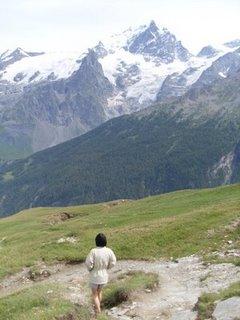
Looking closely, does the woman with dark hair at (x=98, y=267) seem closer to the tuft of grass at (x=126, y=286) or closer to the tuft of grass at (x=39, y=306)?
the tuft of grass at (x=39, y=306)

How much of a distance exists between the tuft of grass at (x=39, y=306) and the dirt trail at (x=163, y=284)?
3.92 ft

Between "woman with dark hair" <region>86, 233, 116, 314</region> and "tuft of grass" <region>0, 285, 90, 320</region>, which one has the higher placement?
"woman with dark hair" <region>86, 233, 116, 314</region>

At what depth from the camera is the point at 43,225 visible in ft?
283

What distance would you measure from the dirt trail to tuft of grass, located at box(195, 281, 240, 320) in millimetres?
473

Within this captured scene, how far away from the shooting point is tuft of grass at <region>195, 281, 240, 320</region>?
27.9 m

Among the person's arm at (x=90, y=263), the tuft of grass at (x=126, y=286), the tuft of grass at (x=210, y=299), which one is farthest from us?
the tuft of grass at (x=126, y=286)

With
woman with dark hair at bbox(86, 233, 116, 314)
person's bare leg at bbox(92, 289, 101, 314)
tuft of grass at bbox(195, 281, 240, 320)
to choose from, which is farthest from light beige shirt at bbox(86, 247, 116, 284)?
tuft of grass at bbox(195, 281, 240, 320)

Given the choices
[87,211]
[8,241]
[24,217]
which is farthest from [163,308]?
[24,217]

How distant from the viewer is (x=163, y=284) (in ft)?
119

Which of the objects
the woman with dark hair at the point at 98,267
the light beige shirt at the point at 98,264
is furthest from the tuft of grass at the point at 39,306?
the light beige shirt at the point at 98,264

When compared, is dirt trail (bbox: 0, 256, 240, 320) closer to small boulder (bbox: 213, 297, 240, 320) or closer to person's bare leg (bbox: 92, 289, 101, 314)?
person's bare leg (bbox: 92, 289, 101, 314)

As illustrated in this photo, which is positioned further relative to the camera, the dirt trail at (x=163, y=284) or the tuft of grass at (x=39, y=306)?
the dirt trail at (x=163, y=284)

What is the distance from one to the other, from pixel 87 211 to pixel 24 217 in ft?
45.2

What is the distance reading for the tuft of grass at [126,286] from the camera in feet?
108
